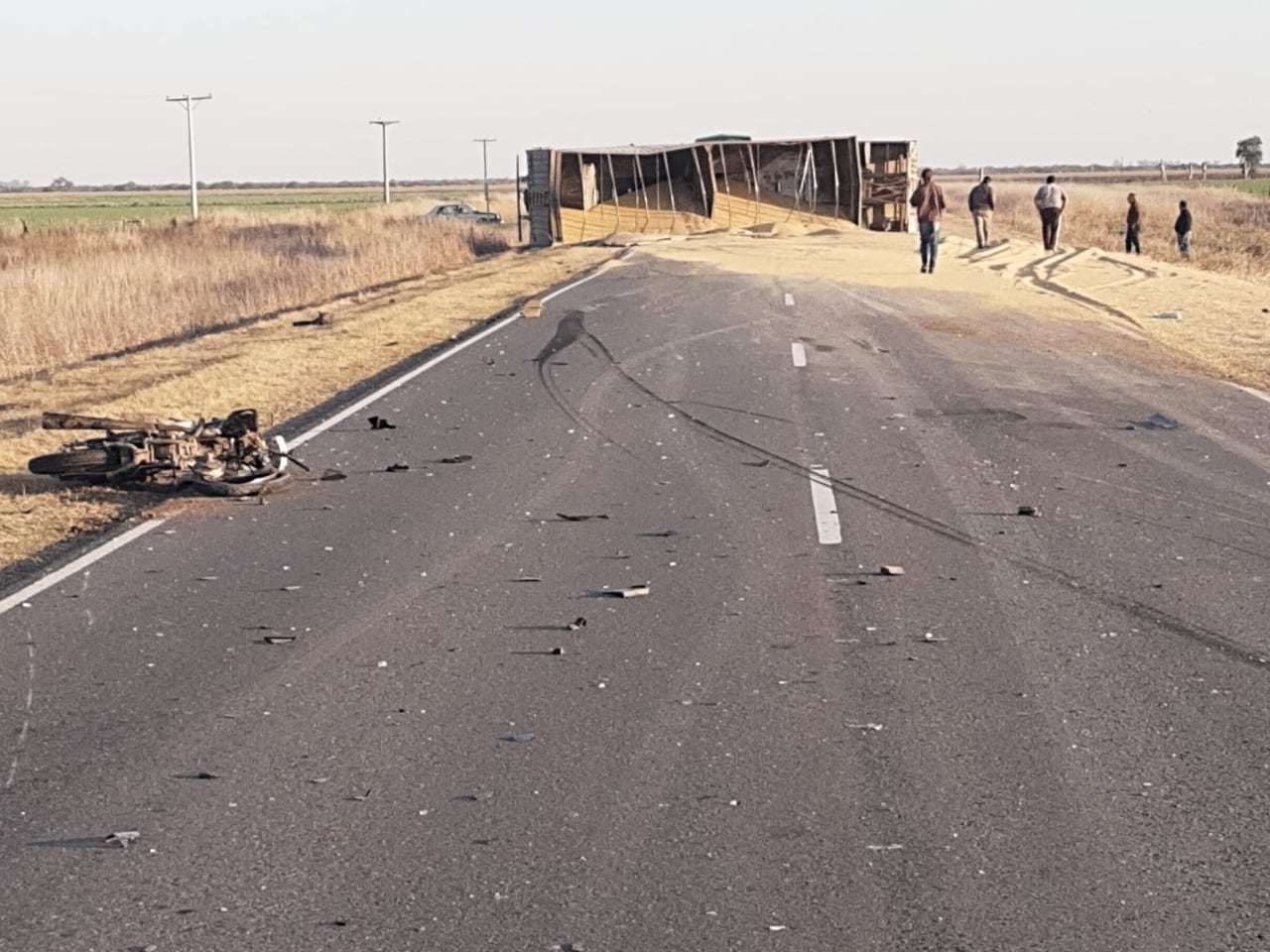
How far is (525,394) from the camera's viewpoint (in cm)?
1527

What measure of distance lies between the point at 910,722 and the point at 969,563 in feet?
8.64

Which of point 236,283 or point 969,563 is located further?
point 236,283

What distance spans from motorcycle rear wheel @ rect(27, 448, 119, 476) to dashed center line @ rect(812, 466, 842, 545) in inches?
178

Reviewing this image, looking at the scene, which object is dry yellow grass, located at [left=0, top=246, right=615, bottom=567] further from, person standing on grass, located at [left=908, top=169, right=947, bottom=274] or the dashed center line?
person standing on grass, located at [left=908, top=169, right=947, bottom=274]

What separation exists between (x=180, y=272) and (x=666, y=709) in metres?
30.8

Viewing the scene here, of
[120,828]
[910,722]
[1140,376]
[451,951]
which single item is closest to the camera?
[451,951]

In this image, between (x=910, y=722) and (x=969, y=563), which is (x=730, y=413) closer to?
(x=969, y=563)

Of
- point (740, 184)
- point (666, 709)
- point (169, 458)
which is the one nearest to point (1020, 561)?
point (666, 709)

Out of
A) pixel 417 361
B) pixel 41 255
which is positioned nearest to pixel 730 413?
pixel 417 361

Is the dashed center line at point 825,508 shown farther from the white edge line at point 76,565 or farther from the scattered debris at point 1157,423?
the white edge line at point 76,565

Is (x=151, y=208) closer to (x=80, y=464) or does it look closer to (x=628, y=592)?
(x=80, y=464)

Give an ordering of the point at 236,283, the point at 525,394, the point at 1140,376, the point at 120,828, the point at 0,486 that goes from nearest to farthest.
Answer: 1. the point at 120,828
2. the point at 0,486
3. the point at 525,394
4. the point at 1140,376
5. the point at 236,283

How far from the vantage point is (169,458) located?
1084 cm

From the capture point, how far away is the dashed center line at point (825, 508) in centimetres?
929
